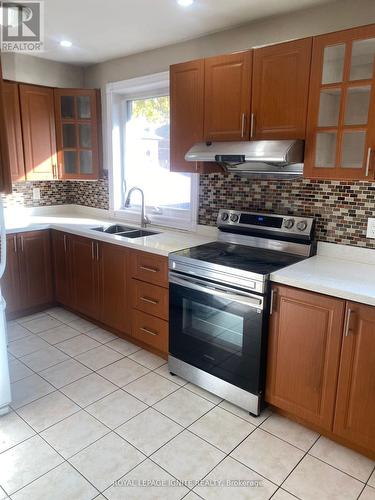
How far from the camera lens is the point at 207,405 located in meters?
2.35

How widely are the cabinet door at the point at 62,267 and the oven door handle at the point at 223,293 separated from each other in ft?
4.57

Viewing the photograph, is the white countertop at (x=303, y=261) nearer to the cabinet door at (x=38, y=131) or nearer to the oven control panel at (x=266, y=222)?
the oven control panel at (x=266, y=222)

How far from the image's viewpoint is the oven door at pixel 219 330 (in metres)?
2.12

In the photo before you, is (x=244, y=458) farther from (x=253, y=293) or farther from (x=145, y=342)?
(x=145, y=342)

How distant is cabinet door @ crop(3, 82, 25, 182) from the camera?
342cm

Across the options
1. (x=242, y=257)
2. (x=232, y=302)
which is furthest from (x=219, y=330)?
(x=242, y=257)

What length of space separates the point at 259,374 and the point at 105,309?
1531 mm

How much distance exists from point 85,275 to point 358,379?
231 centimetres

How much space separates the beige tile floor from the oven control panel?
114cm

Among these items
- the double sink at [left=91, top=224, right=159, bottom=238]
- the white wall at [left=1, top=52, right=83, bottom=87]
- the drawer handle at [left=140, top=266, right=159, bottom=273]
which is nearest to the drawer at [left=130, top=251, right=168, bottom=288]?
the drawer handle at [left=140, top=266, right=159, bottom=273]

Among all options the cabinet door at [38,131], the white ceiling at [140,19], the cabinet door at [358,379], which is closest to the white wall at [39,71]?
the cabinet door at [38,131]

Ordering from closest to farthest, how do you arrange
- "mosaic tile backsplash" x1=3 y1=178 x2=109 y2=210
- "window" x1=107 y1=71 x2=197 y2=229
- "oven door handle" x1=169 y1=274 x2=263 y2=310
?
"oven door handle" x1=169 y1=274 x2=263 y2=310 < "window" x1=107 y1=71 x2=197 y2=229 < "mosaic tile backsplash" x1=3 y1=178 x2=109 y2=210

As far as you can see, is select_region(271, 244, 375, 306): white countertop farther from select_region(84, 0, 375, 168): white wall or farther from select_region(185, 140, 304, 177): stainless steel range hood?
select_region(84, 0, 375, 168): white wall

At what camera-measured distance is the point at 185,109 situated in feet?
8.74
